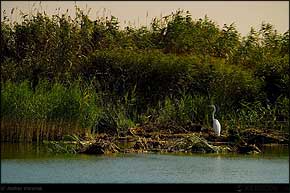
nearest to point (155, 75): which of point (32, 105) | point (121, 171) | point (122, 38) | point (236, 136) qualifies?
point (122, 38)

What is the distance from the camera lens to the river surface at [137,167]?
8.07m

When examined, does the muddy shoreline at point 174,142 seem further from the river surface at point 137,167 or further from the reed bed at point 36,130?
the river surface at point 137,167

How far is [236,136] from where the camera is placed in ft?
37.3

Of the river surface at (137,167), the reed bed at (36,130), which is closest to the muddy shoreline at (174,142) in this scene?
the reed bed at (36,130)

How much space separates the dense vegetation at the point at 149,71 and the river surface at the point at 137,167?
1.25 m

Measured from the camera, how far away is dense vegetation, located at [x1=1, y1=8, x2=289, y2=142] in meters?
11.0

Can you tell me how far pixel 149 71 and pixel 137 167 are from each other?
387 centimetres

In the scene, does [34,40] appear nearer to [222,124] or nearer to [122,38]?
[122,38]

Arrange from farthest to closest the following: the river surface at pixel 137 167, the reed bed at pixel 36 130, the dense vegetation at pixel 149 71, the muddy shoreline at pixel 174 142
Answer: the dense vegetation at pixel 149 71, the muddy shoreline at pixel 174 142, the reed bed at pixel 36 130, the river surface at pixel 137 167

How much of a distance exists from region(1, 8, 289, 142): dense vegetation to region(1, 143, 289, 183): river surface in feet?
4.10

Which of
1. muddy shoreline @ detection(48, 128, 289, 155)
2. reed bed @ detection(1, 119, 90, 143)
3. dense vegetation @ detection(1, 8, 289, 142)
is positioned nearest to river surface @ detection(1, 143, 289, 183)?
reed bed @ detection(1, 119, 90, 143)

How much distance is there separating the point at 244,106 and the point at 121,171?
4150 millimetres

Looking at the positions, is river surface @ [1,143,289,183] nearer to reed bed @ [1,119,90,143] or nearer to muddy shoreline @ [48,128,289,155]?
reed bed @ [1,119,90,143]

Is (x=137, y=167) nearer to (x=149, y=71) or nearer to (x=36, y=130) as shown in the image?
(x=36, y=130)
